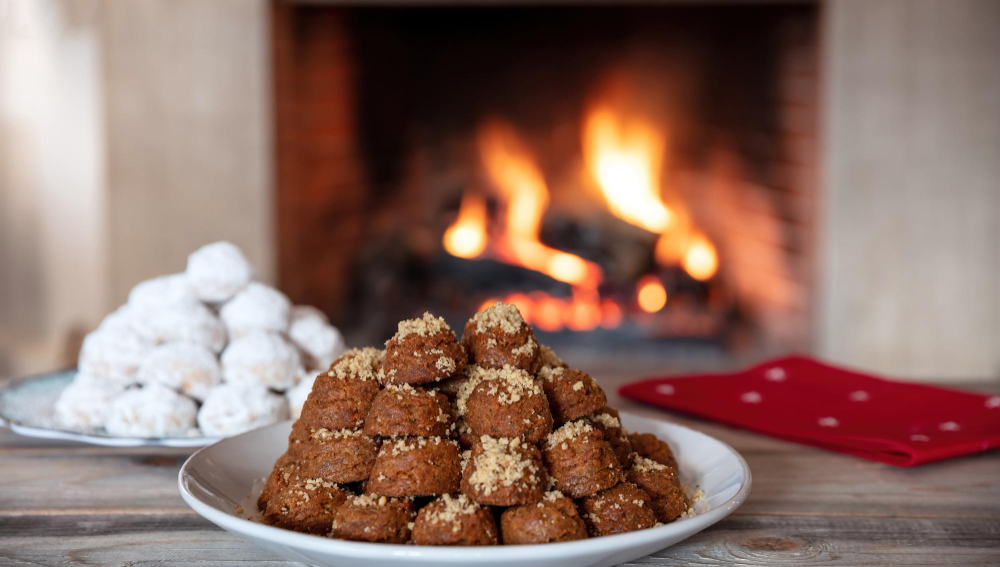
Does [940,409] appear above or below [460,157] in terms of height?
below

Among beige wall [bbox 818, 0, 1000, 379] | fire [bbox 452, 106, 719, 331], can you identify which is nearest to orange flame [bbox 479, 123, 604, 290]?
fire [bbox 452, 106, 719, 331]

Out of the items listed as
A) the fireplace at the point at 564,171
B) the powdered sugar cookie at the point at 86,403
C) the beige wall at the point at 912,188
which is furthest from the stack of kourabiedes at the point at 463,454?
the fireplace at the point at 564,171

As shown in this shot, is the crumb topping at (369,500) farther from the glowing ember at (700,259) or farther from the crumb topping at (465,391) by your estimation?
the glowing ember at (700,259)

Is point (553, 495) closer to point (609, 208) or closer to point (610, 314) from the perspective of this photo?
point (610, 314)

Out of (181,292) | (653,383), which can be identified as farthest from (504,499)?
(653,383)

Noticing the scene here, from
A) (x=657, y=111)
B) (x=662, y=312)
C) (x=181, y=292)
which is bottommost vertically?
(x=662, y=312)

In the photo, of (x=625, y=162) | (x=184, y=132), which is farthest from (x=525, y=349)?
(x=625, y=162)

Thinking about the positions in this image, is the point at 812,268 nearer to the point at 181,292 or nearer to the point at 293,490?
the point at 181,292

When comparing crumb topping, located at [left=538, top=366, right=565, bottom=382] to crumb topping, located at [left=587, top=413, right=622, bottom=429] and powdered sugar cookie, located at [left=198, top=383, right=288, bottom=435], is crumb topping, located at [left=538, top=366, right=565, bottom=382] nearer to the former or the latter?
crumb topping, located at [left=587, top=413, right=622, bottom=429]
